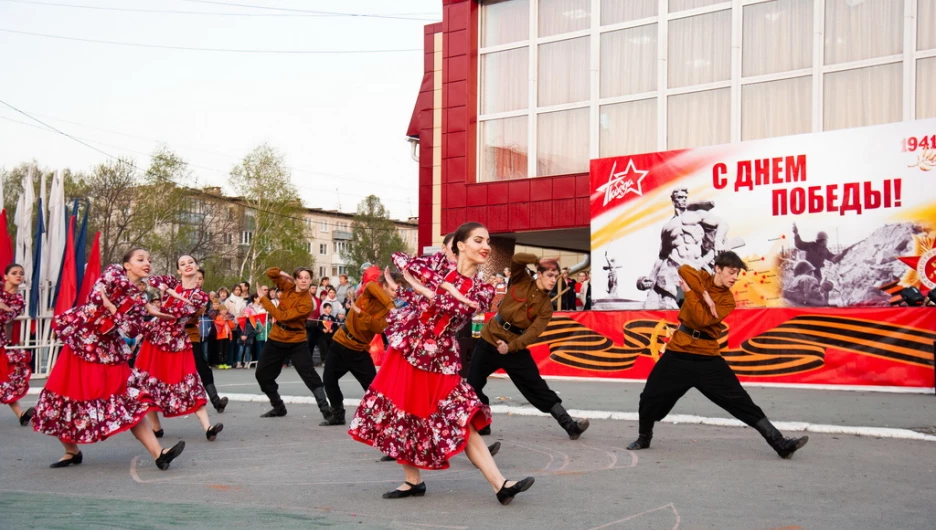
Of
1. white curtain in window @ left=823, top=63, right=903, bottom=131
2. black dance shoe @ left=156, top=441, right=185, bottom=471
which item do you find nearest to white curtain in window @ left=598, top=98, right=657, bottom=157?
white curtain in window @ left=823, top=63, right=903, bottom=131

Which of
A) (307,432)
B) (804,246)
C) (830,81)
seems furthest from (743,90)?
(307,432)

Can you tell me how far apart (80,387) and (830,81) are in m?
19.0

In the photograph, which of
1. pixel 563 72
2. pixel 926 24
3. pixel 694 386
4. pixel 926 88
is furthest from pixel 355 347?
pixel 563 72

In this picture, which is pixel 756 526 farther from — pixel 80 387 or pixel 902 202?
pixel 902 202

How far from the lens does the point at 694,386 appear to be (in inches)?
349

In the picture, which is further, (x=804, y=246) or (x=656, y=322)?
(x=804, y=246)

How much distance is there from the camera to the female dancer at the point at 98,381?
26.7 ft

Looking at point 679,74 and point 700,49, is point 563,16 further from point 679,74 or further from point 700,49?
point 700,49

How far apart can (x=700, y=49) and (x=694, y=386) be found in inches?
662

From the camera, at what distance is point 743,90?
2366cm

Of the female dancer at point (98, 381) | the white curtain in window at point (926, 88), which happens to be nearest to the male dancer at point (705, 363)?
the female dancer at point (98, 381)

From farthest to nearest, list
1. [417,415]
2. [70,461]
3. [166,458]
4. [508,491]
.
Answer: [70,461], [166,458], [417,415], [508,491]

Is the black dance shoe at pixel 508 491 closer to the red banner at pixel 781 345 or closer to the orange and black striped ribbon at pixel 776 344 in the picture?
the red banner at pixel 781 345

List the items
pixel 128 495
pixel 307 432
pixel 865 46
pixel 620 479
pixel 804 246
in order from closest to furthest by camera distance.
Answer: pixel 128 495, pixel 620 479, pixel 307 432, pixel 804 246, pixel 865 46
